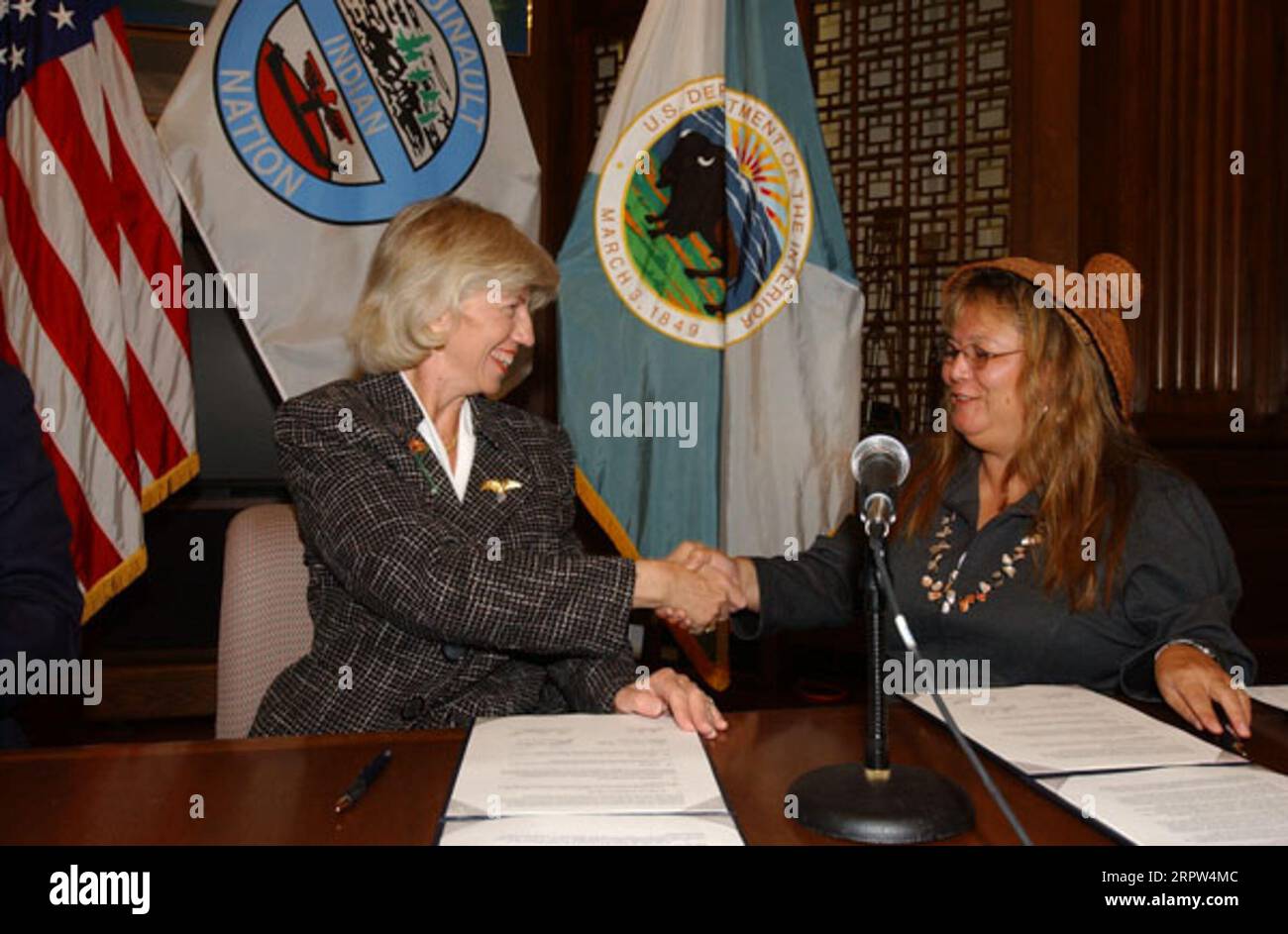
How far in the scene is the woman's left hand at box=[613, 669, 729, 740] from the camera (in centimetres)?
147

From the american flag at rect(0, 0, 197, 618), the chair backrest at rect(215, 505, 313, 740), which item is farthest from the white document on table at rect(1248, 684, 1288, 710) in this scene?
the american flag at rect(0, 0, 197, 618)

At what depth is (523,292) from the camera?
214 cm

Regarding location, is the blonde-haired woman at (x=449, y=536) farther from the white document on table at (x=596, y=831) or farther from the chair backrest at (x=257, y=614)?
the white document on table at (x=596, y=831)

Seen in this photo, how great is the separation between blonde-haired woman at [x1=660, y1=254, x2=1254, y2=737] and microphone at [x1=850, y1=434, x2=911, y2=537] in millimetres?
663

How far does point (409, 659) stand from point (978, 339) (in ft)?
3.78

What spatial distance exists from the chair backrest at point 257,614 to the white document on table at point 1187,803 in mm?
1241

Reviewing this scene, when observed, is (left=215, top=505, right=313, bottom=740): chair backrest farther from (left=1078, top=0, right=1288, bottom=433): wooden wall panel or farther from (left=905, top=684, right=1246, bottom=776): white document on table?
(left=1078, top=0, right=1288, bottom=433): wooden wall panel

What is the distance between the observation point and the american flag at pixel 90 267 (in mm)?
2834

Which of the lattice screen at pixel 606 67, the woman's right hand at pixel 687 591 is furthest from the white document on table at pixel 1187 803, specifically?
the lattice screen at pixel 606 67

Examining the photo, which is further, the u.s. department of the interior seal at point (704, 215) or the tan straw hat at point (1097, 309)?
the u.s. department of the interior seal at point (704, 215)

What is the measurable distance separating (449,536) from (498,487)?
218 mm

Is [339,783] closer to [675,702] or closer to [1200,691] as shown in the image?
[675,702]
